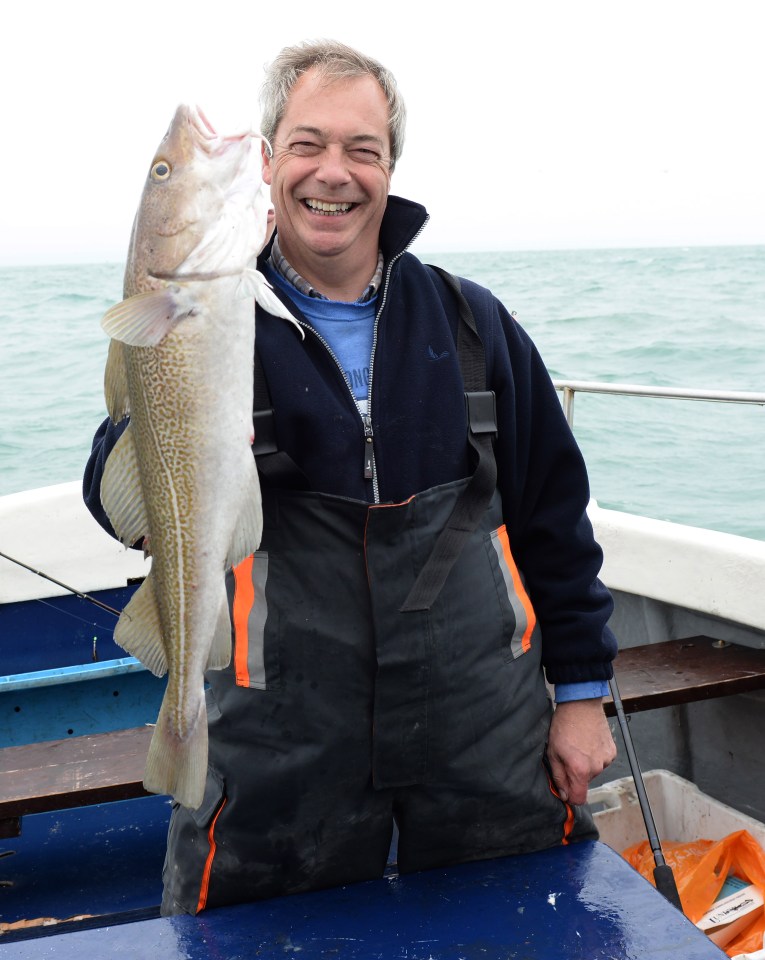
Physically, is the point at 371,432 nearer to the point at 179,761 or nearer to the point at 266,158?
the point at 266,158

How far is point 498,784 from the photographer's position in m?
2.31

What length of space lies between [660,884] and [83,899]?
2.38m

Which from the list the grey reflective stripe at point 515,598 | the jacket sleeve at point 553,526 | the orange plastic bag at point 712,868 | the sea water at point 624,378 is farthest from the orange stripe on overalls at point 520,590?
the sea water at point 624,378

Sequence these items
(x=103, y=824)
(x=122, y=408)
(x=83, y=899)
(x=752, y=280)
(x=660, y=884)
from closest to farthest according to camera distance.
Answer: (x=122, y=408) < (x=660, y=884) < (x=83, y=899) < (x=103, y=824) < (x=752, y=280)

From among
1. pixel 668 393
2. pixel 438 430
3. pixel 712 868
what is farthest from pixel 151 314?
pixel 712 868

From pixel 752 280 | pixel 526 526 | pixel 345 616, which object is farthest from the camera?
pixel 752 280

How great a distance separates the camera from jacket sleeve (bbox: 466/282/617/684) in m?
2.44

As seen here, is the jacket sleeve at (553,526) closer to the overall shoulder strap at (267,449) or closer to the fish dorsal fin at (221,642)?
the overall shoulder strap at (267,449)

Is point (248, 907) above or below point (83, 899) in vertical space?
above

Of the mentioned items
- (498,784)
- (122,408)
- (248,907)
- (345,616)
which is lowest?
(248,907)

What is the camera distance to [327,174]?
7.18 ft

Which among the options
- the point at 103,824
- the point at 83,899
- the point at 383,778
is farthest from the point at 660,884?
the point at 103,824

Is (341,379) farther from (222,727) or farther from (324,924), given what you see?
(324,924)

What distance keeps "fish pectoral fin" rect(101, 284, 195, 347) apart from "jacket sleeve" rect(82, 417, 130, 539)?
15.4 inches
